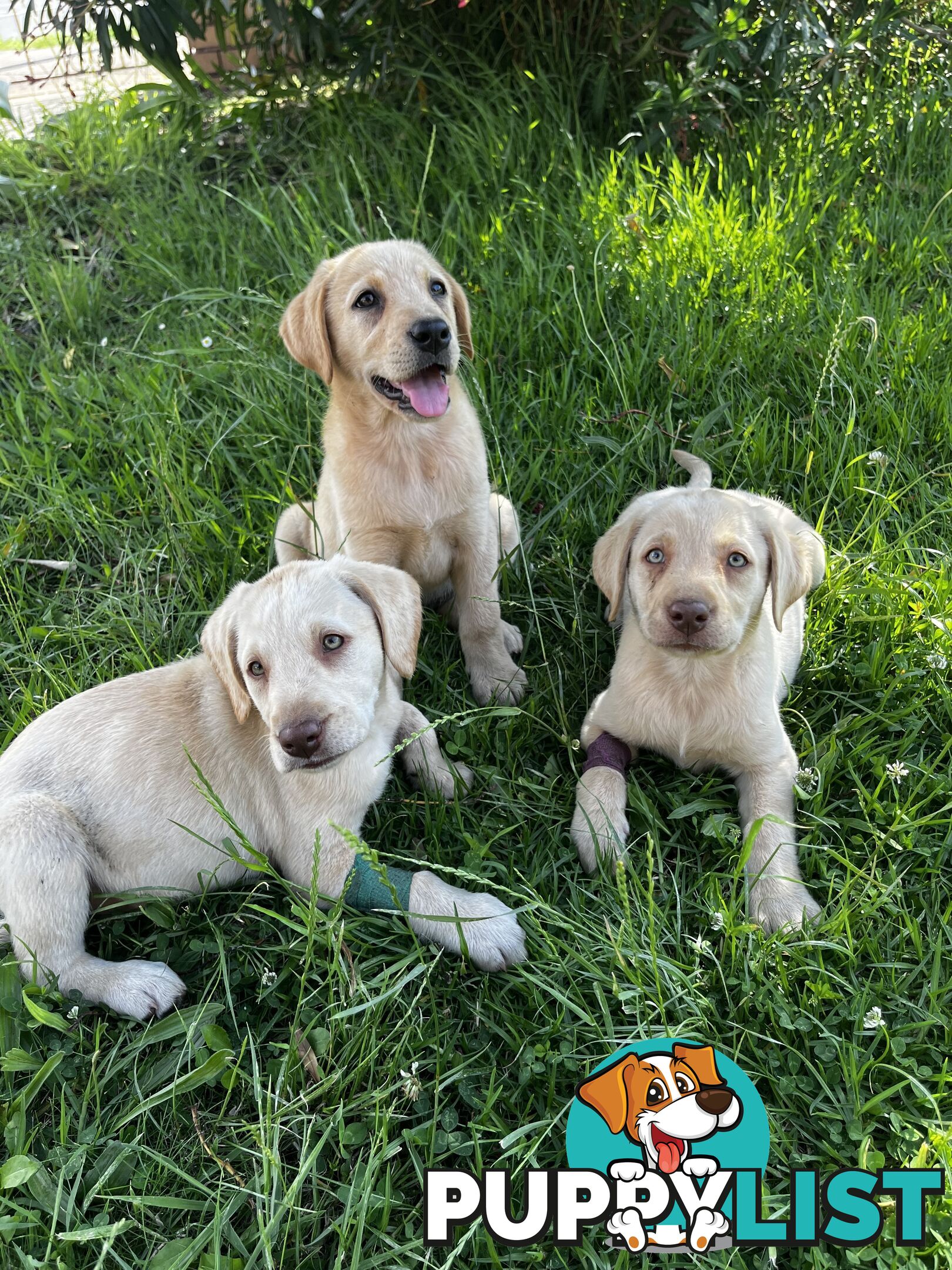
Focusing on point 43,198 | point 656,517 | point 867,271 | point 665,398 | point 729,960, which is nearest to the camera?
point 729,960

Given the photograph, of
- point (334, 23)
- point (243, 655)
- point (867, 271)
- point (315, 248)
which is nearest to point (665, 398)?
point (867, 271)

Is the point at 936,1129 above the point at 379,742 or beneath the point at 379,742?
beneath

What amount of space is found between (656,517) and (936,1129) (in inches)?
71.7

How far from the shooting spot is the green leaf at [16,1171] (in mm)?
2354

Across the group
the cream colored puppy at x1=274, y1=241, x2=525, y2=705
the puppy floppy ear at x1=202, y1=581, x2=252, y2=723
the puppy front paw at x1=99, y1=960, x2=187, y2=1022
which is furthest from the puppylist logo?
the cream colored puppy at x1=274, y1=241, x2=525, y2=705

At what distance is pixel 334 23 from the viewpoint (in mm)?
5367

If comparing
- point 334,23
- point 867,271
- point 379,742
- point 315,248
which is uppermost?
point 334,23

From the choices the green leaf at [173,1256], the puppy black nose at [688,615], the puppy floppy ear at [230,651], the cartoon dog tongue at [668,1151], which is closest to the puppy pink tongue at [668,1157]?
the cartoon dog tongue at [668,1151]

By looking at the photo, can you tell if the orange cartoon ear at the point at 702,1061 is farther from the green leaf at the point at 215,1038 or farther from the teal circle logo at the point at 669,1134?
the green leaf at the point at 215,1038

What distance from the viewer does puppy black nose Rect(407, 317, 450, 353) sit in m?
3.28

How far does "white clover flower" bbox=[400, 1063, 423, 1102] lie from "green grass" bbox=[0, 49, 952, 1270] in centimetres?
4

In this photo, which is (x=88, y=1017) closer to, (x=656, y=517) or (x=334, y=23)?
(x=656, y=517)

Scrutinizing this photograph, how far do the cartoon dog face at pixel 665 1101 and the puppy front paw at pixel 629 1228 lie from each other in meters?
0.12

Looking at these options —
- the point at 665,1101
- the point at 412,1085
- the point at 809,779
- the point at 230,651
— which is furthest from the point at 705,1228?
the point at 230,651
